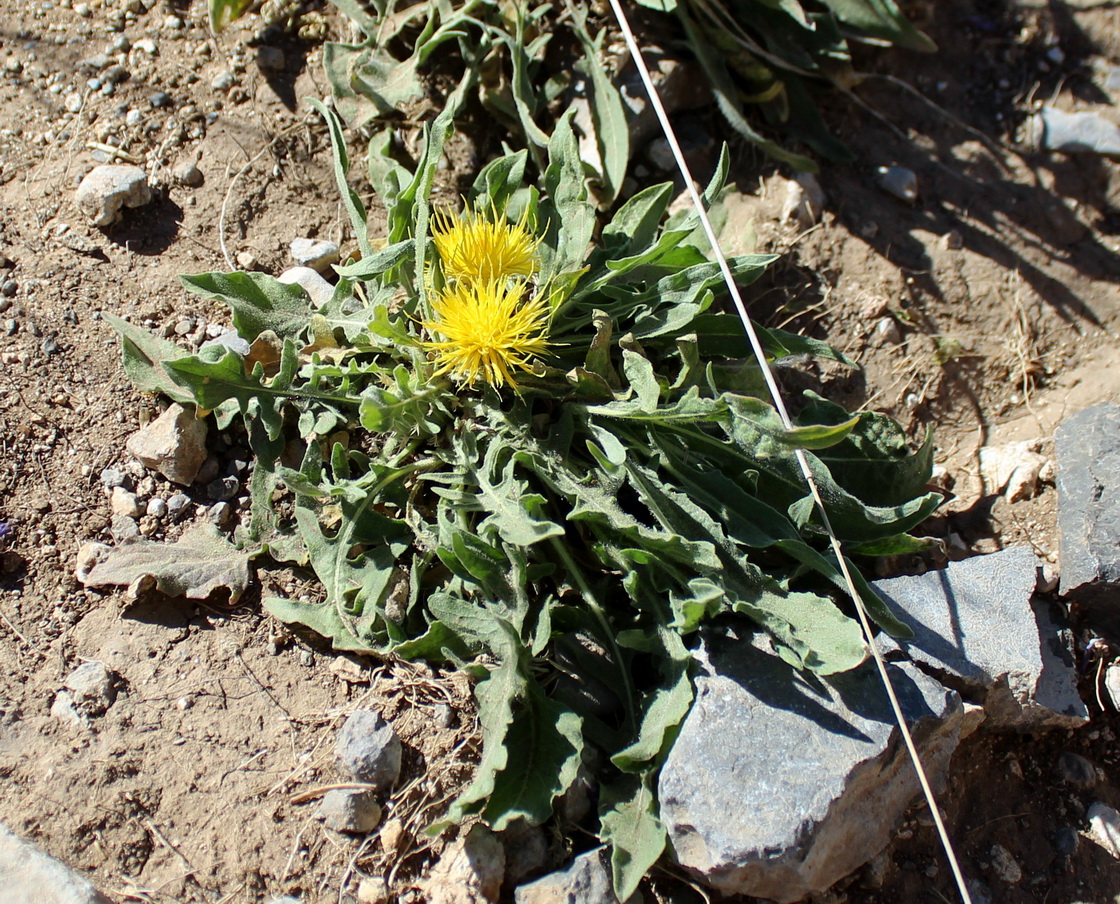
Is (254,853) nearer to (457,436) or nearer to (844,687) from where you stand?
(457,436)

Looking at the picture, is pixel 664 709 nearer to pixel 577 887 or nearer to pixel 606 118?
pixel 577 887

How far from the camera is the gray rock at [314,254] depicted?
3.10 m

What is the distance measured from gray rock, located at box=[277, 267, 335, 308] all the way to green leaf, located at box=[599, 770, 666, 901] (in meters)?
1.77

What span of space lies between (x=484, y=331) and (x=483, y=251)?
299mm

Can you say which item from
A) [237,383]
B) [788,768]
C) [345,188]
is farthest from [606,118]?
[788,768]

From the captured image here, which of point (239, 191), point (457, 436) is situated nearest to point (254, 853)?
point (457, 436)

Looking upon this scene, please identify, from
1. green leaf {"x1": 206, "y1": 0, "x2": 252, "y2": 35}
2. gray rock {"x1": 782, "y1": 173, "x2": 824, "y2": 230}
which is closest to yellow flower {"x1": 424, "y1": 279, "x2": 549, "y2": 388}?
gray rock {"x1": 782, "y1": 173, "x2": 824, "y2": 230}

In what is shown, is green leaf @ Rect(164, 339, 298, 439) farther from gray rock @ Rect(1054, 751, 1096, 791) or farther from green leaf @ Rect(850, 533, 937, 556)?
gray rock @ Rect(1054, 751, 1096, 791)

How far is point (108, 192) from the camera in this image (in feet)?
9.78

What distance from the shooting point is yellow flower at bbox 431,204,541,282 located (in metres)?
2.59

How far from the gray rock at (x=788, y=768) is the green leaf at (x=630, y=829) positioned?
0.05m

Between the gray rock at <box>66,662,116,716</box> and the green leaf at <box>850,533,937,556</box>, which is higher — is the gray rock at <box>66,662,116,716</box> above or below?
below

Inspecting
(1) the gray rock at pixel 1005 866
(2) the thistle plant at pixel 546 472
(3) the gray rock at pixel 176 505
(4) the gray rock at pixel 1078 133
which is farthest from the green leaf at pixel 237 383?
(4) the gray rock at pixel 1078 133

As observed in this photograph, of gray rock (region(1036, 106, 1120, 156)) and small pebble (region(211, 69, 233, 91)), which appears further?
gray rock (region(1036, 106, 1120, 156))
